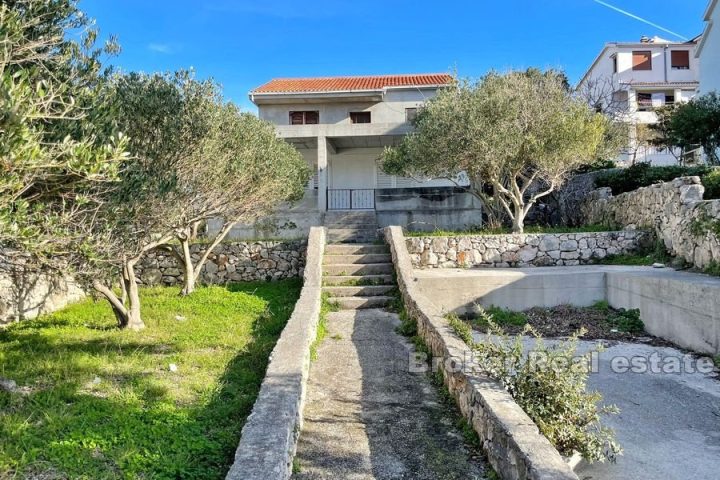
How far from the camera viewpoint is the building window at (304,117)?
805 inches

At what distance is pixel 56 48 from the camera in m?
4.35

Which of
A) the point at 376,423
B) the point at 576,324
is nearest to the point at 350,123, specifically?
the point at 576,324

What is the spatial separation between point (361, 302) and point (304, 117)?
1342cm

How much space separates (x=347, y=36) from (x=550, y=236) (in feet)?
36.0

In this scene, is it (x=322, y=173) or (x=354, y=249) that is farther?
(x=322, y=173)

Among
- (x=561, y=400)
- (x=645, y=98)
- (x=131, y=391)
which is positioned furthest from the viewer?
(x=645, y=98)

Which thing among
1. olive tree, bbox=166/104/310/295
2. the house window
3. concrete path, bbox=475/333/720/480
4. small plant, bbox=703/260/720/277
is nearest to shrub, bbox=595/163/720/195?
small plant, bbox=703/260/720/277

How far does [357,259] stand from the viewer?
10.8m

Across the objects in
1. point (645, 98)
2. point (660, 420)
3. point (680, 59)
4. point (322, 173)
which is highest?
point (680, 59)

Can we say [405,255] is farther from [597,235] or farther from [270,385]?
[270,385]

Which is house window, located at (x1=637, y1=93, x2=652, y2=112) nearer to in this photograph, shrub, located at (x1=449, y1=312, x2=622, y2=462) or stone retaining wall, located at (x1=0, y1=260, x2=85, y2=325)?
shrub, located at (x1=449, y1=312, x2=622, y2=462)

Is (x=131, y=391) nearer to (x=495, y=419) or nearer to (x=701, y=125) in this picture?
(x=495, y=419)

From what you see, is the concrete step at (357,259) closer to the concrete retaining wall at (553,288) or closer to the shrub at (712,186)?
the concrete retaining wall at (553,288)

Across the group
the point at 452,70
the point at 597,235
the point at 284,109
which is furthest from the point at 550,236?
the point at 284,109
